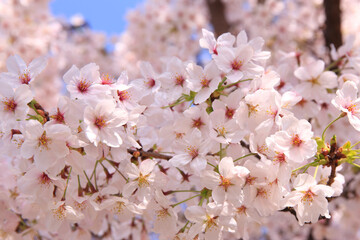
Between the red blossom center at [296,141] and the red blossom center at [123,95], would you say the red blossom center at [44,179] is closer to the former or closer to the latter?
the red blossom center at [123,95]

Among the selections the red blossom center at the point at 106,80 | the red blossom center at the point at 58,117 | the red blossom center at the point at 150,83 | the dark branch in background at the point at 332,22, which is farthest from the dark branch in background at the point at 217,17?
the red blossom center at the point at 58,117

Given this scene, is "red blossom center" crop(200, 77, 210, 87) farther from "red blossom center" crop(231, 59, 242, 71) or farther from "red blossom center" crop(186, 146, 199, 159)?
"red blossom center" crop(186, 146, 199, 159)

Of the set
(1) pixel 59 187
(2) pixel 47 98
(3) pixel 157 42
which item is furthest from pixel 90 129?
(2) pixel 47 98

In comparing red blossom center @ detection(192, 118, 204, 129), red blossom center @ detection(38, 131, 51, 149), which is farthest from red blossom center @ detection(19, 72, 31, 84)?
red blossom center @ detection(192, 118, 204, 129)

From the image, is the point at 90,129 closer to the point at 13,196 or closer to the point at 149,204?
the point at 149,204

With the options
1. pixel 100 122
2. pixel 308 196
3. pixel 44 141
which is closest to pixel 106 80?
pixel 100 122

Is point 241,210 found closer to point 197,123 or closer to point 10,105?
point 197,123

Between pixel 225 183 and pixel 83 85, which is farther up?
pixel 83 85
